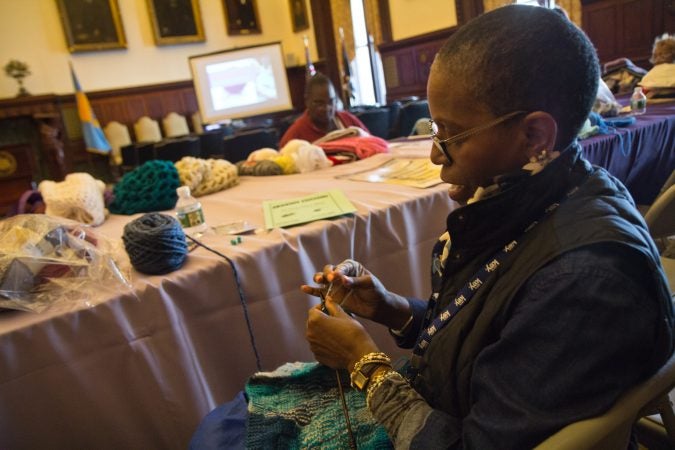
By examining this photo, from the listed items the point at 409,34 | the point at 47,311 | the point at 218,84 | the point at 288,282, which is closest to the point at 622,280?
the point at 288,282

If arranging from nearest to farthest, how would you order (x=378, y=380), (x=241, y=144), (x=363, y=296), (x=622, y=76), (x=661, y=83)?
(x=378, y=380) → (x=363, y=296) → (x=661, y=83) → (x=622, y=76) → (x=241, y=144)

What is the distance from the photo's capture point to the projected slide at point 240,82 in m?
6.95

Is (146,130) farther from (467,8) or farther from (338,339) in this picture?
(338,339)

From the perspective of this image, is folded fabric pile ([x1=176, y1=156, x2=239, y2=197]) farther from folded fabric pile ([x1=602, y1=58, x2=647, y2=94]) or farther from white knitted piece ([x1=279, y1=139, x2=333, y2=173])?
folded fabric pile ([x1=602, y1=58, x2=647, y2=94])

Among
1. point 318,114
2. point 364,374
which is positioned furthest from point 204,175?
point 364,374

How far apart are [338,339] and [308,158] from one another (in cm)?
155

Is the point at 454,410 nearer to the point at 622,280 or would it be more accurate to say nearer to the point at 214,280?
the point at 622,280

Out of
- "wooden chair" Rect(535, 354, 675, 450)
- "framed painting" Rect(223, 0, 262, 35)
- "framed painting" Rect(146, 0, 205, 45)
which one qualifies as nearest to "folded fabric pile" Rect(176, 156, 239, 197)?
"wooden chair" Rect(535, 354, 675, 450)

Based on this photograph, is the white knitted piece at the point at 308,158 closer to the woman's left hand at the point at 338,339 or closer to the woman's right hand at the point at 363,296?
the woman's right hand at the point at 363,296

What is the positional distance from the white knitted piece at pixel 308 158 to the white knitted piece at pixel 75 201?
949 millimetres

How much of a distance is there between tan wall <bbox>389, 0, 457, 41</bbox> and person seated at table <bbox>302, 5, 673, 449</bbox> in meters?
7.18

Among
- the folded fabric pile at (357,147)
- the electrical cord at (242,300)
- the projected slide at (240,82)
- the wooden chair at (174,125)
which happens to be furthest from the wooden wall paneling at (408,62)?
the electrical cord at (242,300)

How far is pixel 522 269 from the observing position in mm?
634

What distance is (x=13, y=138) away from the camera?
22.7ft
